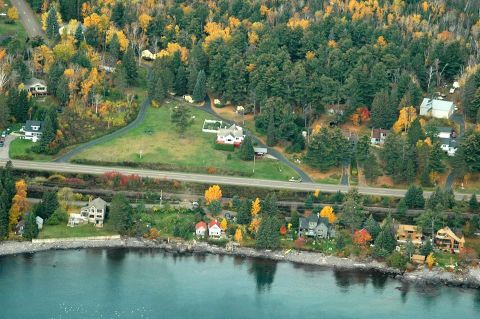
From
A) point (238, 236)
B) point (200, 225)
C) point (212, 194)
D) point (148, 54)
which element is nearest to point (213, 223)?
point (200, 225)

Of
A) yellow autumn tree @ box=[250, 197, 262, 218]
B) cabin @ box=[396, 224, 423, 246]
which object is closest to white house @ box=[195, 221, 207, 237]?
yellow autumn tree @ box=[250, 197, 262, 218]

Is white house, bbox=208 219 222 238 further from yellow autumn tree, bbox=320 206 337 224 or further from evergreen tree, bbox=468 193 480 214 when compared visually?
evergreen tree, bbox=468 193 480 214

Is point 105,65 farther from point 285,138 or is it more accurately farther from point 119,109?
point 285,138

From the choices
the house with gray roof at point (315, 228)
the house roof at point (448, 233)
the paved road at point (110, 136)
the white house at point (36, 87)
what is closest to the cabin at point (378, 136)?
the house roof at point (448, 233)

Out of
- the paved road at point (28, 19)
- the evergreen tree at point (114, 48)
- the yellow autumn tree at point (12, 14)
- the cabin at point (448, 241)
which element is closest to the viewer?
the cabin at point (448, 241)

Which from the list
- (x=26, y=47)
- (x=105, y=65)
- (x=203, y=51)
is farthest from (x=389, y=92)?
(x=26, y=47)

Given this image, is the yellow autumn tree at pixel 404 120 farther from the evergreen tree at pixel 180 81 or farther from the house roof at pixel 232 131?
the evergreen tree at pixel 180 81
